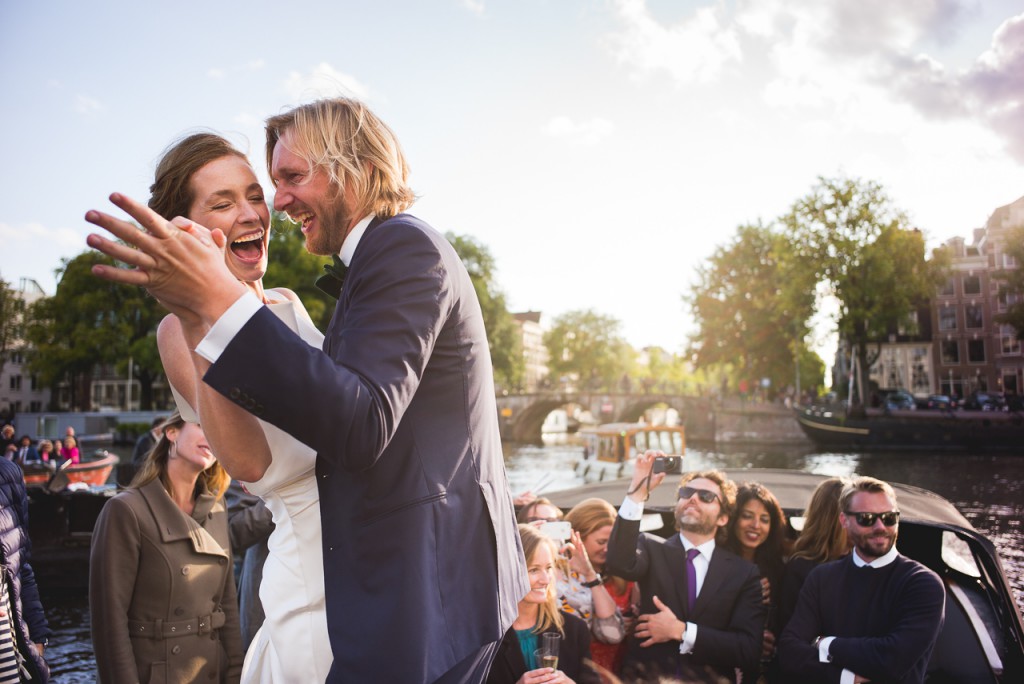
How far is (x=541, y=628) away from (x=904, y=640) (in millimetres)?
1586

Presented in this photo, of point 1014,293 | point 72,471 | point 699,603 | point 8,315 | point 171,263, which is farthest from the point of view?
point 8,315

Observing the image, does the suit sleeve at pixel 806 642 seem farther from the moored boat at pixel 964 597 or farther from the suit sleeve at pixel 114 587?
the suit sleeve at pixel 114 587

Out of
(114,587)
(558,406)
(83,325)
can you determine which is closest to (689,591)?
(114,587)

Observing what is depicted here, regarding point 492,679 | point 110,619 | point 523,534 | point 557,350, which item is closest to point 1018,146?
point 523,534

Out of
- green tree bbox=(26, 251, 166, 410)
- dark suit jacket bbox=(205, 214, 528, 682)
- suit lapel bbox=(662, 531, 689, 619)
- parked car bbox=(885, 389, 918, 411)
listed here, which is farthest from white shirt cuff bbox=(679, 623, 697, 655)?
green tree bbox=(26, 251, 166, 410)

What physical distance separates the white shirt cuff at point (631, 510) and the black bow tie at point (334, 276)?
2.81m

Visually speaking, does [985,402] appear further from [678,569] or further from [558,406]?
[678,569]

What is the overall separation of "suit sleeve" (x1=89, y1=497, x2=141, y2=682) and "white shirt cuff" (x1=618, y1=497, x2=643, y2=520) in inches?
86.6

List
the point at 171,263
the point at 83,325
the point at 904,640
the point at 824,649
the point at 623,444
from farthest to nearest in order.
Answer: the point at 83,325, the point at 623,444, the point at 824,649, the point at 904,640, the point at 171,263

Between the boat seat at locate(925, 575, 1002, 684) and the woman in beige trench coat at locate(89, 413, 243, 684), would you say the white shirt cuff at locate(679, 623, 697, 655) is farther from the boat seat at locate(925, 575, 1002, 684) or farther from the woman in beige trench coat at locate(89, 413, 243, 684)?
the woman in beige trench coat at locate(89, 413, 243, 684)

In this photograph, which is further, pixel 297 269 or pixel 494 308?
pixel 494 308

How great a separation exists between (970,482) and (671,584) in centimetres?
2114

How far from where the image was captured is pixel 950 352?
42.3 meters

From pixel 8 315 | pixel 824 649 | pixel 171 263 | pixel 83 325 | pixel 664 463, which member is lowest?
pixel 824 649
